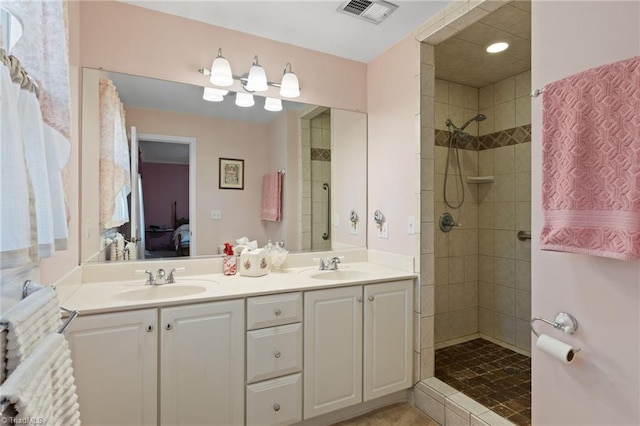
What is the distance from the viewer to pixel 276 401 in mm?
1732

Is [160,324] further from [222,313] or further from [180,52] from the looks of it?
[180,52]

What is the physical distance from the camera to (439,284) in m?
2.99

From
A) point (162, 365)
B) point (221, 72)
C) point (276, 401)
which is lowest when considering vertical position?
point (276, 401)

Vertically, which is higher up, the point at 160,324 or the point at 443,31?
the point at 443,31

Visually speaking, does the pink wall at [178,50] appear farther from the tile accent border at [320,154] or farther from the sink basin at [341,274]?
the sink basin at [341,274]

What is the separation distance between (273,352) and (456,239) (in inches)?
84.4

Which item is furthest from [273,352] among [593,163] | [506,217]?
[506,217]

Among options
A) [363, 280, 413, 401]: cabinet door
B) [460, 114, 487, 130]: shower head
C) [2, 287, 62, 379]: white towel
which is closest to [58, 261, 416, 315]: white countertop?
[363, 280, 413, 401]: cabinet door

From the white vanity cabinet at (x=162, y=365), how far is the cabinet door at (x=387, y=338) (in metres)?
0.80

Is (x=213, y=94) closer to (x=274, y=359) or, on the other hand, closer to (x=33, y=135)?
(x=33, y=135)

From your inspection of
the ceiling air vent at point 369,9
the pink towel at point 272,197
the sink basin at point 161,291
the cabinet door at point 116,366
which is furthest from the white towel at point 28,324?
the ceiling air vent at point 369,9

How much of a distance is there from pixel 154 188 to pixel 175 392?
1210 millimetres

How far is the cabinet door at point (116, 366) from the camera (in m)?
1.36

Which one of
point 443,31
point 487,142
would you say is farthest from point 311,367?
point 487,142
